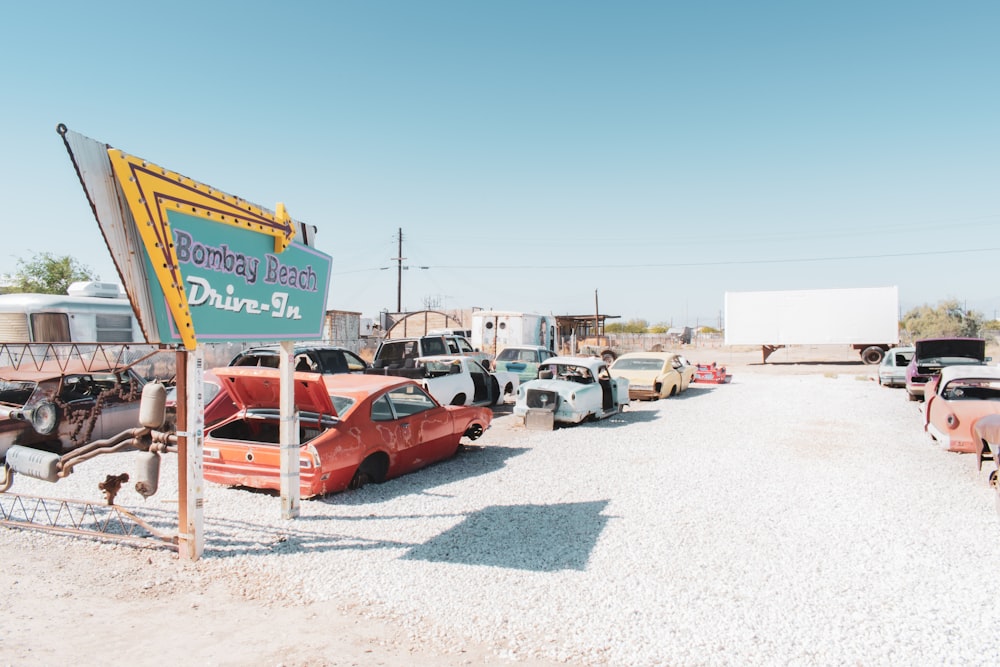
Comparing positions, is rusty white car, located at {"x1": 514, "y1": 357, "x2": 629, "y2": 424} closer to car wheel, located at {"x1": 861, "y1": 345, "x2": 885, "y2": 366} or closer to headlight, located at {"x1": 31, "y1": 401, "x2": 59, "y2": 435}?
headlight, located at {"x1": 31, "y1": 401, "x2": 59, "y2": 435}

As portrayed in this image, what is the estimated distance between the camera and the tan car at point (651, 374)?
16.6m

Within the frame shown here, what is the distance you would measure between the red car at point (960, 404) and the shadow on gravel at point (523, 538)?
5467 millimetres

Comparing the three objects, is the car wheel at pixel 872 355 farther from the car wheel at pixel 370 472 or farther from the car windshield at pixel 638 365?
the car wheel at pixel 370 472

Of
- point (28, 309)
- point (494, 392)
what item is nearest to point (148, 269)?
point (494, 392)

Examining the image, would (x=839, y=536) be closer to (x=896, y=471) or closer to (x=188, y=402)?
(x=896, y=471)

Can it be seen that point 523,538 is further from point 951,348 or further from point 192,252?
point 951,348

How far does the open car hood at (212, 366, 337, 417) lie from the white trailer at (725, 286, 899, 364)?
1299 inches

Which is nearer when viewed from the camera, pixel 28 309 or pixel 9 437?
pixel 9 437

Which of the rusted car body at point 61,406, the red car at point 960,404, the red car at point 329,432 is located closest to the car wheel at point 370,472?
the red car at point 329,432

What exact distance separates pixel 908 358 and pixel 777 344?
1594cm

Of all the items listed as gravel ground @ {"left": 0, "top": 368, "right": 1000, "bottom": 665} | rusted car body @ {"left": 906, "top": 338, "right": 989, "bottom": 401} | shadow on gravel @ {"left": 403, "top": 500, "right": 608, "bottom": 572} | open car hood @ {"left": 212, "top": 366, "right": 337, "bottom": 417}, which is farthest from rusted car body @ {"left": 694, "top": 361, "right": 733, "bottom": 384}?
open car hood @ {"left": 212, "top": 366, "right": 337, "bottom": 417}

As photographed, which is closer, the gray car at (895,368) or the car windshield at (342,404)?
the car windshield at (342,404)

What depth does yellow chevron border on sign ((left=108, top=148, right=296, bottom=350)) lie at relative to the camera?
14.3 feet

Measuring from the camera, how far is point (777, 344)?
116 feet
